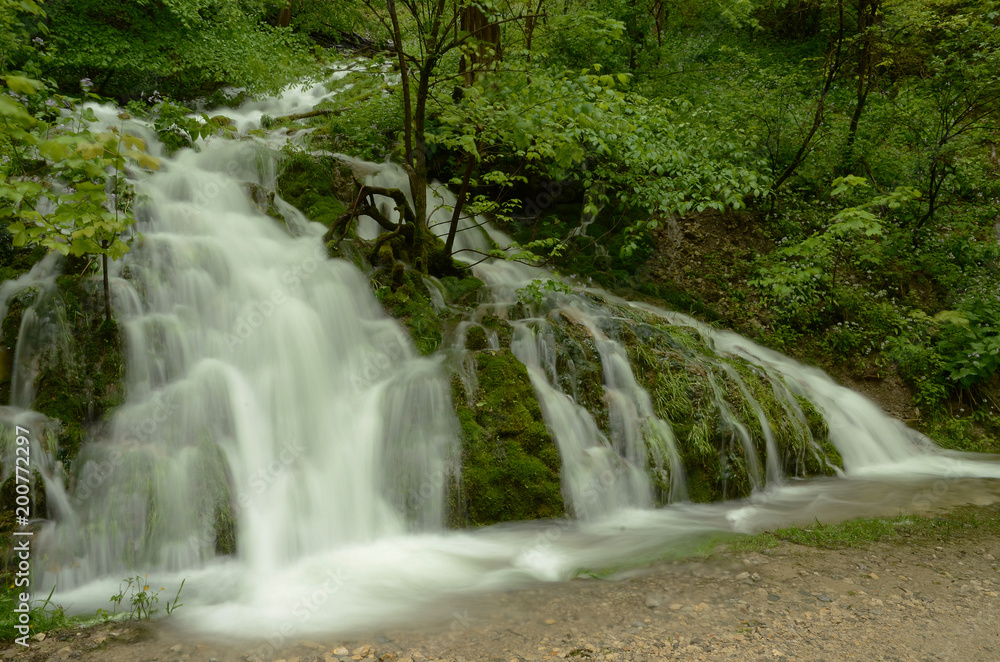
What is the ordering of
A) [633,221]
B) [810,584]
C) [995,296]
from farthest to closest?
[633,221]
[995,296]
[810,584]

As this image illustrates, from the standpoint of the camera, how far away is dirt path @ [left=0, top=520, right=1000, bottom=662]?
2957mm

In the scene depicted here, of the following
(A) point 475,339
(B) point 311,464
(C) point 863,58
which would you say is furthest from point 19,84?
(C) point 863,58

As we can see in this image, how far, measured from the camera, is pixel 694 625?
3182mm

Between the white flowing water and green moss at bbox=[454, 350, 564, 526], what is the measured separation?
5.7 inches

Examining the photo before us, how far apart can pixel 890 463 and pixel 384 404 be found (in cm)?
629

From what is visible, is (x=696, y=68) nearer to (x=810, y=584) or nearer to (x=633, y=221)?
(x=633, y=221)

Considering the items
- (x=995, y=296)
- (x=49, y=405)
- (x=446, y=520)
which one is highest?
(x=995, y=296)

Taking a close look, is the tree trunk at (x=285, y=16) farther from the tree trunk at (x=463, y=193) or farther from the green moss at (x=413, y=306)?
the green moss at (x=413, y=306)

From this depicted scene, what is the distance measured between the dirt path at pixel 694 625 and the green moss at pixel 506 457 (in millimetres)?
1289

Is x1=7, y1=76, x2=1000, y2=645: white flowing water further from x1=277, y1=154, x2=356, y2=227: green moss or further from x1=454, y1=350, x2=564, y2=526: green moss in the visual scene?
x1=277, y1=154, x2=356, y2=227: green moss

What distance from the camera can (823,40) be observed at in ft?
54.9

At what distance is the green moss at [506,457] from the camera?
5.10 meters

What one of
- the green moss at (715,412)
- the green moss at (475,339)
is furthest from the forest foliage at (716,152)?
the green moss at (715,412)

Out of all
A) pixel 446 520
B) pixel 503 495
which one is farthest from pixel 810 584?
pixel 446 520
